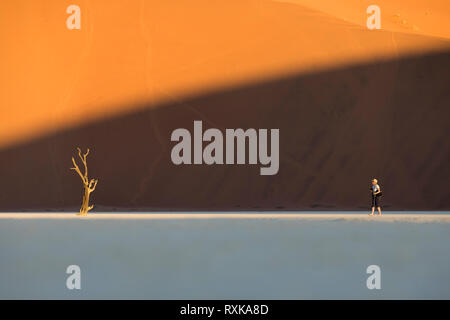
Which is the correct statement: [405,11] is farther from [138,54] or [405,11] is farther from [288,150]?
[138,54]

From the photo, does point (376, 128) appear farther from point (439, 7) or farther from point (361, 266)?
point (361, 266)

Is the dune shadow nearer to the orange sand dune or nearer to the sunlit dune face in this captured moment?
the sunlit dune face

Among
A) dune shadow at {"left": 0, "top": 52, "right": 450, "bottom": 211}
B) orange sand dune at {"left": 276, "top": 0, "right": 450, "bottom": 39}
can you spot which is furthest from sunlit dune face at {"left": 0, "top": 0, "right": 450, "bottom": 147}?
orange sand dune at {"left": 276, "top": 0, "right": 450, "bottom": 39}

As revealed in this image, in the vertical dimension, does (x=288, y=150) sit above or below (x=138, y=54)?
below

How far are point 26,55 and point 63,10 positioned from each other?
219cm

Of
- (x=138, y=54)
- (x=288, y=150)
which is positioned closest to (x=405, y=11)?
(x=288, y=150)

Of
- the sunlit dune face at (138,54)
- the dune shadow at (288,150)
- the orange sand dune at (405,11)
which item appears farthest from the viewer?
the orange sand dune at (405,11)

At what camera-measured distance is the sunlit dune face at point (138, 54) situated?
25047mm

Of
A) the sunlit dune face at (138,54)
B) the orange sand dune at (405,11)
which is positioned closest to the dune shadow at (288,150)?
the sunlit dune face at (138,54)

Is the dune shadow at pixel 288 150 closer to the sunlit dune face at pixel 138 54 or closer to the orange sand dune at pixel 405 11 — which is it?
the sunlit dune face at pixel 138 54

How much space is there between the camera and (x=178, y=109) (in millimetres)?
24719

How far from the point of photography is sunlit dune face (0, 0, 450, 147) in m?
25.0

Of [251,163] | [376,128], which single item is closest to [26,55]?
[251,163]

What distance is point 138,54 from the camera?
82.6 ft
